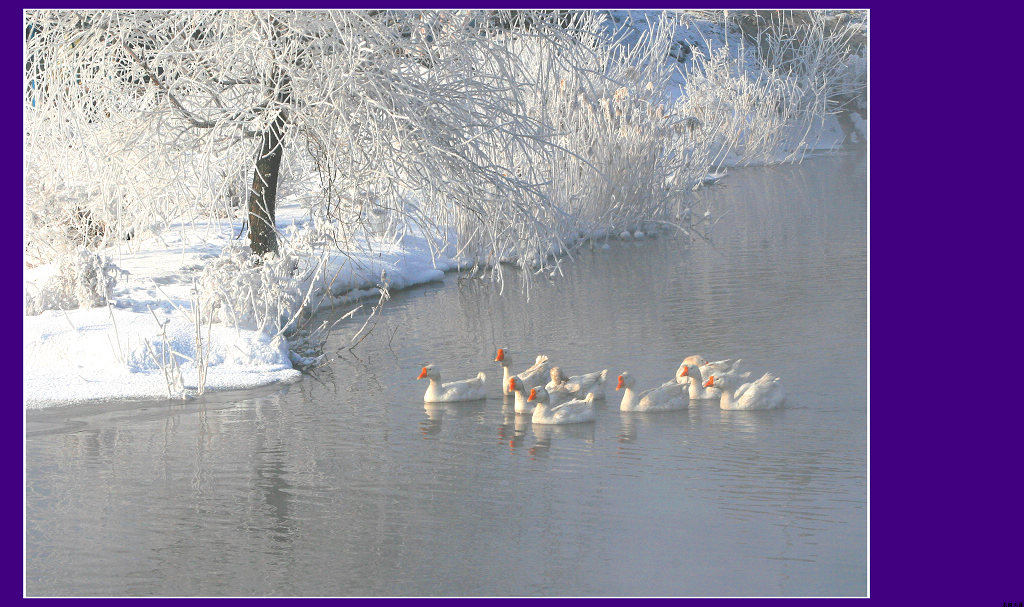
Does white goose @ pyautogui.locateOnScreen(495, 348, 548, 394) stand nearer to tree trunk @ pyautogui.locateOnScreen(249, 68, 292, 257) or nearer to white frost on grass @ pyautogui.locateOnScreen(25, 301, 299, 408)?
white frost on grass @ pyautogui.locateOnScreen(25, 301, 299, 408)

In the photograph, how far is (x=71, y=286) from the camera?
1053cm

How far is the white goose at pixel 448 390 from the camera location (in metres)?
8.33

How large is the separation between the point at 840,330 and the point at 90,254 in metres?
6.92

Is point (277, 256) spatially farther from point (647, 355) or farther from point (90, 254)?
point (647, 355)

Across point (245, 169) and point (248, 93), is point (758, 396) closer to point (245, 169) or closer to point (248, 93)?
point (245, 169)

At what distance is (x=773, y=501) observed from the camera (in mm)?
6004

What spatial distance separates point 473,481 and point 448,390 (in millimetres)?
1888

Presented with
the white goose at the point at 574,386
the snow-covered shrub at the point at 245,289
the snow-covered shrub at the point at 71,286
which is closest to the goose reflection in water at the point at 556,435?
the white goose at the point at 574,386

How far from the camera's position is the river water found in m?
5.21

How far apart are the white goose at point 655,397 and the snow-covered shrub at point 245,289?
322 centimetres

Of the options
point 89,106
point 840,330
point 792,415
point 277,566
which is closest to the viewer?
point 277,566

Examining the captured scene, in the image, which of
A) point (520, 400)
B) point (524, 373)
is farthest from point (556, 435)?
point (524, 373)

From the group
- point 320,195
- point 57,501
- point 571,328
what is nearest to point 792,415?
point 571,328

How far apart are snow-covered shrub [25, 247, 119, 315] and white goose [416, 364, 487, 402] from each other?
362 centimetres
